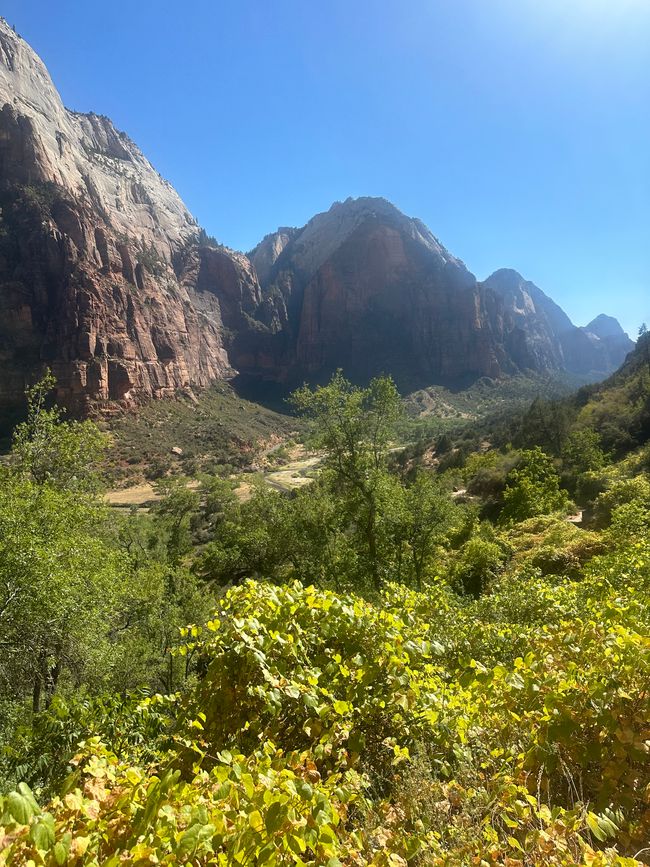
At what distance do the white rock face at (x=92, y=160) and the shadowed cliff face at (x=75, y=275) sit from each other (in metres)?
A: 0.48

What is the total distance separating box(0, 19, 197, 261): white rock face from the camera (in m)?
106

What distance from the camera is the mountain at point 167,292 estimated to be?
291 ft

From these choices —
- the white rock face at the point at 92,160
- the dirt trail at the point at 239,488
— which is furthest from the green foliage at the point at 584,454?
the white rock face at the point at 92,160

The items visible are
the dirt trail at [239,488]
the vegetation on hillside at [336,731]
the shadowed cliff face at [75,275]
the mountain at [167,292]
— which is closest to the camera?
the vegetation on hillside at [336,731]

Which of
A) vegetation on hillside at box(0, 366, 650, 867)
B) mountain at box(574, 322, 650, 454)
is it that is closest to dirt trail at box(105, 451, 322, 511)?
mountain at box(574, 322, 650, 454)

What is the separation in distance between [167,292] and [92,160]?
53.9m

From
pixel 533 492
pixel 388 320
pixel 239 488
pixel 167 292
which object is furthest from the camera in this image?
pixel 388 320

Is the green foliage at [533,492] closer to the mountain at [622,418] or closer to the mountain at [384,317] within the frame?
the mountain at [622,418]

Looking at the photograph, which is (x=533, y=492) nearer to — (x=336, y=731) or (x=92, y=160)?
(x=336, y=731)

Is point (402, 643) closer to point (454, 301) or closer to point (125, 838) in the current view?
point (125, 838)

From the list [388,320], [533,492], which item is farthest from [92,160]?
[533,492]

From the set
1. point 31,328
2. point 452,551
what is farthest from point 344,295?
point 452,551

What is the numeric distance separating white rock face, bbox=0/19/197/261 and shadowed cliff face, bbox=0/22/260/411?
19.1 inches

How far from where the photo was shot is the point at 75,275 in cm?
9194
